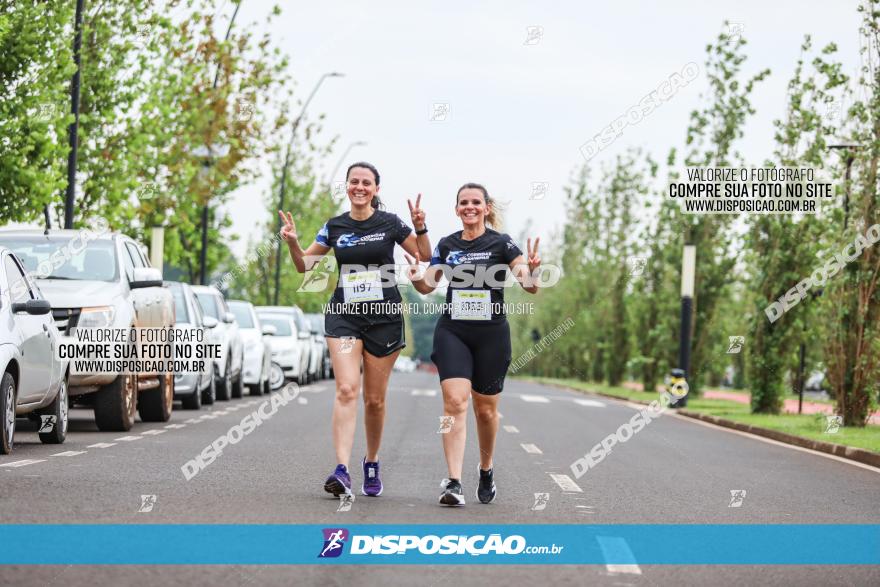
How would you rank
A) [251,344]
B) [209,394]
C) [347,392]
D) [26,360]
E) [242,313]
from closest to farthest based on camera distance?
[347,392] < [26,360] < [209,394] < [251,344] < [242,313]

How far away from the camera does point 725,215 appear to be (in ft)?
110

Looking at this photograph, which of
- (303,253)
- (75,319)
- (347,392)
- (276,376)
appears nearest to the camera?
(347,392)

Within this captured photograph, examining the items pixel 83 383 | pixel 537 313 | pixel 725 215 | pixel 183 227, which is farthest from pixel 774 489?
pixel 537 313

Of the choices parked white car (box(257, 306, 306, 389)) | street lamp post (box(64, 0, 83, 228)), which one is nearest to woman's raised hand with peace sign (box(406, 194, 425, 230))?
street lamp post (box(64, 0, 83, 228))

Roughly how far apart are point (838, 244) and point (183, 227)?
18343 millimetres

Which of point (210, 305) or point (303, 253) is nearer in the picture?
point (303, 253)

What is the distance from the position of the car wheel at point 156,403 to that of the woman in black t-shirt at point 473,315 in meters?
8.49

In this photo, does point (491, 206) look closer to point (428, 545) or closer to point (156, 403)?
point (428, 545)

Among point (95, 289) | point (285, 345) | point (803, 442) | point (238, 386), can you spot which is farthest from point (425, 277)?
point (285, 345)

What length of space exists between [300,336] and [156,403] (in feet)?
48.8

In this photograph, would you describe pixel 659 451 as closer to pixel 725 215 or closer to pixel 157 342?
pixel 157 342

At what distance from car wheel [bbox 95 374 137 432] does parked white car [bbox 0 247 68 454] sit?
1.56 m

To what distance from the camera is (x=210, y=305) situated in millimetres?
24750

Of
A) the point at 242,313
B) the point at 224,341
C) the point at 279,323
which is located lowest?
the point at 224,341
